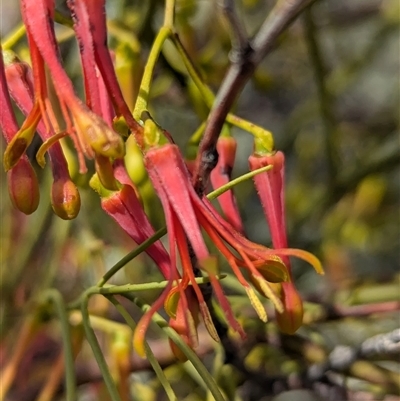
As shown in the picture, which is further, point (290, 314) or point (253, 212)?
point (253, 212)

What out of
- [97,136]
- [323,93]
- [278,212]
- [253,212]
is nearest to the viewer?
[97,136]

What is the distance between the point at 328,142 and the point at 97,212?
219 millimetres

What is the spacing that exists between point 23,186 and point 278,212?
13 centimetres

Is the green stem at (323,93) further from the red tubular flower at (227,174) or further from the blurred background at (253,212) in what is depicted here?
the red tubular flower at (227,174)

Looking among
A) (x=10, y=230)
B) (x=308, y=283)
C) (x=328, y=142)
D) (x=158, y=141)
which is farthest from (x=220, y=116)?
(x=308, y=283)

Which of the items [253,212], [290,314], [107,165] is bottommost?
[253,212]

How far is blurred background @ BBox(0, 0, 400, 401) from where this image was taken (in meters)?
0.47

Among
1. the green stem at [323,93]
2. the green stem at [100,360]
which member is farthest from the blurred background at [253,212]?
the green stem at [100,360]

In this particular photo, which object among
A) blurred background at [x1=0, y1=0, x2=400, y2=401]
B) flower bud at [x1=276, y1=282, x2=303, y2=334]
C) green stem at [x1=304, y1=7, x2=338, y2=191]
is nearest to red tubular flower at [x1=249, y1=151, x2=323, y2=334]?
flower bud at [x1=276, y1=282, x2=303, y2=334]

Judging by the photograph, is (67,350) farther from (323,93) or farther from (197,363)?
(323,93)

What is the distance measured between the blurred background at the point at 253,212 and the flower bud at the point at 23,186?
118mm

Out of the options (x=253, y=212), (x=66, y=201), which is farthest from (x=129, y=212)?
(x=253, y=212)

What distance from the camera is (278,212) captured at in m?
0.34

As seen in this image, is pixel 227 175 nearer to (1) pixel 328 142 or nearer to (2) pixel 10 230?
(1) pixel 328 142
